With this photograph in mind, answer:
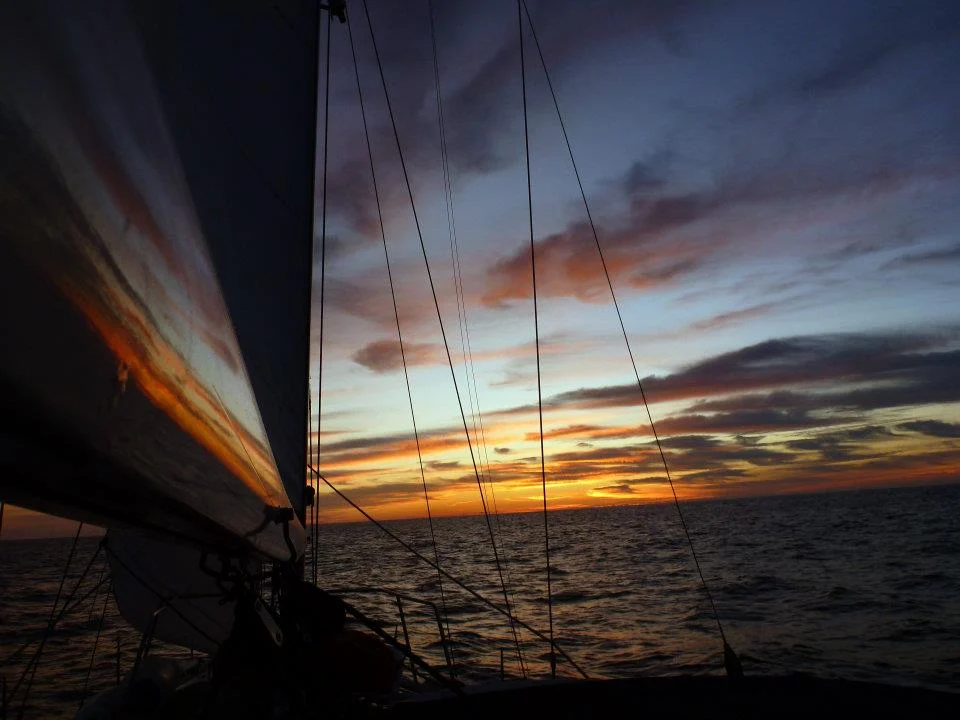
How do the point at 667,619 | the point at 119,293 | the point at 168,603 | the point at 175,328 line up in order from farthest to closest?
the point at 667,619, the point at 168,603, the point at 175,328, the point at 119,293

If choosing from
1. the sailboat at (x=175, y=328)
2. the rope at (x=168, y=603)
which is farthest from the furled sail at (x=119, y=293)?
the rope at (x=168, y=603)

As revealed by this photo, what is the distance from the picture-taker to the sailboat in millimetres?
1005

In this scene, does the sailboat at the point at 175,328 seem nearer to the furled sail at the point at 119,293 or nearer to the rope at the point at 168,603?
the furled sail at the point at 119,293

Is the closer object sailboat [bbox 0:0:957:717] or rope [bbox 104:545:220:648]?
sailboat [bbox 0:0:957:717]

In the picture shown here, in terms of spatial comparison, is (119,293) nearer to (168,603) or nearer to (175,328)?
(175,328)

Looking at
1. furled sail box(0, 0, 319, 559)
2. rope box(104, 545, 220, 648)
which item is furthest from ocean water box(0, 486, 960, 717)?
furled sail box(0, 0, 319, 559)

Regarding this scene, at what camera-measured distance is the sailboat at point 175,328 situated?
1.00 meters

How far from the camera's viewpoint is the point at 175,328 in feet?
5.77

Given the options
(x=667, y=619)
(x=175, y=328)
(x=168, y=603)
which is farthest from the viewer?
(x=667, y=619)

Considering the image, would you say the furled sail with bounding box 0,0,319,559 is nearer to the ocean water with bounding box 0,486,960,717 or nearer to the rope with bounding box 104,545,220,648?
the rope with bounding box 104,545,220,648

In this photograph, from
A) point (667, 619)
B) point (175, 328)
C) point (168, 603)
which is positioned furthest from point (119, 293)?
point (667, 619)

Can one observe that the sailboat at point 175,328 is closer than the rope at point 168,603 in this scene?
Yes

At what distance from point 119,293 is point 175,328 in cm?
46

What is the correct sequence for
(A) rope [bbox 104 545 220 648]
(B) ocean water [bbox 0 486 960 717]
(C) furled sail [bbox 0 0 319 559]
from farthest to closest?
(B) ocean water [bbox 0 486 960 717], (A) rope [bbox 104 545 220 648], (C) furled sail [bbox 0 0 319 559]
